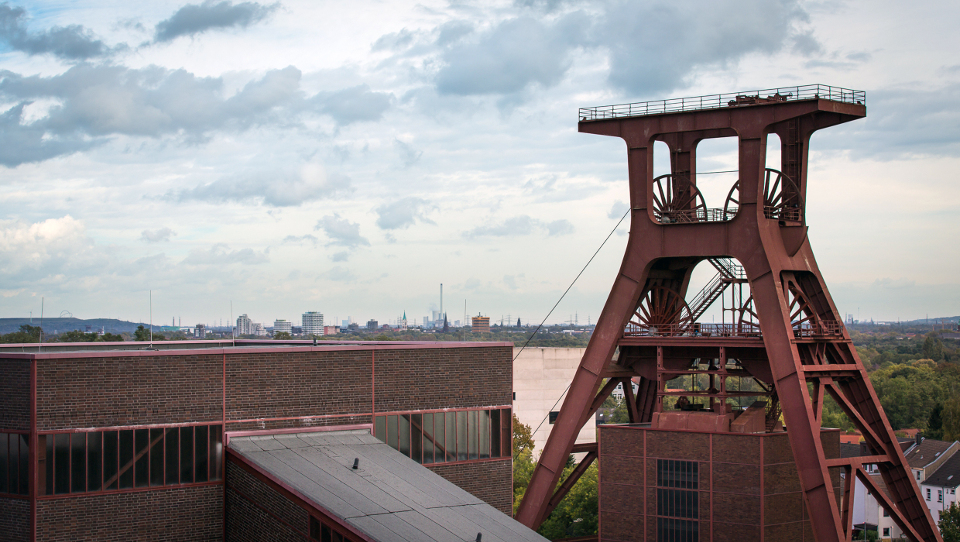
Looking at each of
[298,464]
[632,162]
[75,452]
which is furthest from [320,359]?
[632,162]

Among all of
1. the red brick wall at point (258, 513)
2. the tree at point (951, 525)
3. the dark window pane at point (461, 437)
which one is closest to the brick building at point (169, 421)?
the red brick wall at point (258, 513)

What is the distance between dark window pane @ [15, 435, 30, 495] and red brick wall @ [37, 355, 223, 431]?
0.64 metres

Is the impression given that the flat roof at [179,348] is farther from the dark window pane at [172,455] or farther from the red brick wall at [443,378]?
the dark window pane at [172,455]

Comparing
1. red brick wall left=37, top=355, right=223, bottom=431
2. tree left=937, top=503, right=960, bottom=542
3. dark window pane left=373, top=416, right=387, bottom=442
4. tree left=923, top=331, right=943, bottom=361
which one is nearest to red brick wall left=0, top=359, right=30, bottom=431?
red brick wall left=37, top=355, right=223, bottom=431

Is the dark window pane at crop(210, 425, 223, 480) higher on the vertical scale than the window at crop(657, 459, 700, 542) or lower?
higher

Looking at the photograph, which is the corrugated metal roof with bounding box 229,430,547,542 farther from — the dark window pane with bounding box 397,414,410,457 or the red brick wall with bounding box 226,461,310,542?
the dark window pane with bounding box 397,414,410,457

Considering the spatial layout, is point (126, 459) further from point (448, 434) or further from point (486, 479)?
point (486, 479)

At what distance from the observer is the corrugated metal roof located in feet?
75.6

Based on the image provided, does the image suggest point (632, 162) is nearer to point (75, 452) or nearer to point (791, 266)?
point (791, 266)

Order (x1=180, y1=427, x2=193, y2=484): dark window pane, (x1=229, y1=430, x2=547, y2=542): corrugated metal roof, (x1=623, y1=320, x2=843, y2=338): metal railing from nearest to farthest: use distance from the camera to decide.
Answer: (x1=229, y1=430, x2=547, y2=542): corrugated metal roof, (x1=180, y1=427, x2=193, y2=484): dark window pane, (x1=623, y1=320, x2=843, y2=338): metal railing

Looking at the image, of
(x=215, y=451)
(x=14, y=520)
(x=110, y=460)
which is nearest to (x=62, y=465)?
(x=110, y=460)

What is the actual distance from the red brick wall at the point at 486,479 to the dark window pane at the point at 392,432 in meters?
1.59

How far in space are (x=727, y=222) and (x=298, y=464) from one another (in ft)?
64.6

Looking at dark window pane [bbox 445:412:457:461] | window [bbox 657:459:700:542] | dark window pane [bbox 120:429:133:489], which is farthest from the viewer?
window [bbox 657:459:700:542]
